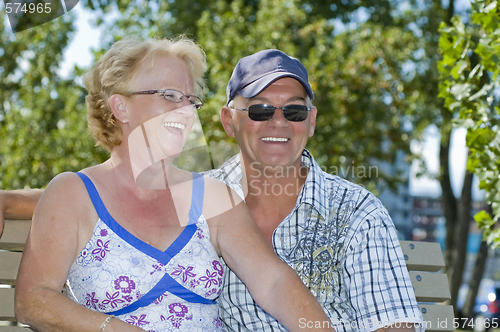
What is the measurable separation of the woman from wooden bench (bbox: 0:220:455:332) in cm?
60

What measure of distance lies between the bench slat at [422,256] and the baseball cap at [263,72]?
3.28 feet

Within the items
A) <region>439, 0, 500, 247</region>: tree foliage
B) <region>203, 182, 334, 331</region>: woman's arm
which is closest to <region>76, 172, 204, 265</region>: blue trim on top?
<region>203, 182, 334, 331</region>: woman's arm

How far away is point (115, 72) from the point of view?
229cm

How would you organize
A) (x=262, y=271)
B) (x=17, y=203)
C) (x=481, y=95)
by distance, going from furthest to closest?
(x=481, y=95) < (x=17, y=203) < (x=262, y=271)

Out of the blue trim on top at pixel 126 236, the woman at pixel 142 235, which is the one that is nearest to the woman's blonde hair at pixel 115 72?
the woman at pixel 142 235

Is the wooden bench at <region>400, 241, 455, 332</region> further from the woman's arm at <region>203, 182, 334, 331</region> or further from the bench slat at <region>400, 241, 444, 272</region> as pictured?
the woman's arm at <region>203, 182, 334, 331</region>

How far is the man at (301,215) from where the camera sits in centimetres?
227

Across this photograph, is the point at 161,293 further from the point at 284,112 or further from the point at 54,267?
the point at 284,112

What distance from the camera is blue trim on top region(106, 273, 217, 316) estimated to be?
212cm

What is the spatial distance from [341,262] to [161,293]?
827mm

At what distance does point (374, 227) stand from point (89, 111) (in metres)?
1.37

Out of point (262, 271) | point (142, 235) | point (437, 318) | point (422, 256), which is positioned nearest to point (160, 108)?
point (142, 235)

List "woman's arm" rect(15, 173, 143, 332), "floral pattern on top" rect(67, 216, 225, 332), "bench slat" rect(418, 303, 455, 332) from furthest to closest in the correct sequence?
1. "bench slat" rect(418, 303, 455, 332)
2. "floral pattern on top" rect(67, 216, 225, 332)
3. "woman's arm" rect(15, 173, 143, 332)

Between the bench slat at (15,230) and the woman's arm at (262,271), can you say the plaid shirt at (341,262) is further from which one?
the bench slat at (15,230)
